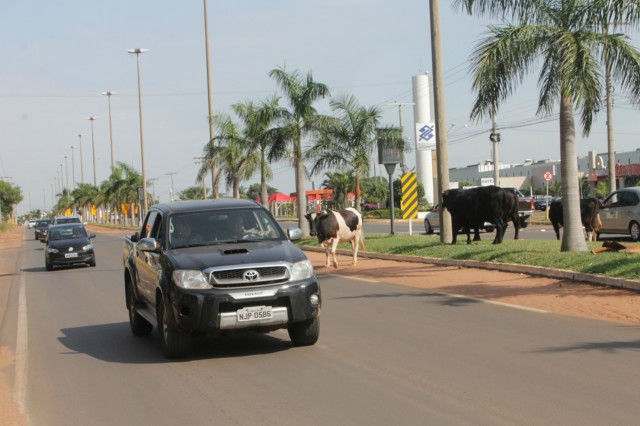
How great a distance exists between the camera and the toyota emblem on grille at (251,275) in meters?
9.24

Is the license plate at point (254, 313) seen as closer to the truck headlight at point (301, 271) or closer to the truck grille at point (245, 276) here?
the truck grille at point (245, 276)

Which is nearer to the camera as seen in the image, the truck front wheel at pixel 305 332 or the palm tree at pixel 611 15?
the truck front wheel at pixel 305 332

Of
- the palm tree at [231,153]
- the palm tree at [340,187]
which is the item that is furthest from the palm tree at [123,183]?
the palm tree at [231,153]

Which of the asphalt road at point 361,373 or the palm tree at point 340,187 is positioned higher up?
the palm tree at point 340,187

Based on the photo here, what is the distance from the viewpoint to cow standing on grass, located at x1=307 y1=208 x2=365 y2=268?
2191 cm

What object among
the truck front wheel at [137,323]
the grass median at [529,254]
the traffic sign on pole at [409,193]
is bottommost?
the truck front wheel at [137,323]

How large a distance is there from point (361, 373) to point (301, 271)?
1.63 metres

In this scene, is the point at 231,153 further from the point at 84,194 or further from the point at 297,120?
the point at 84,194

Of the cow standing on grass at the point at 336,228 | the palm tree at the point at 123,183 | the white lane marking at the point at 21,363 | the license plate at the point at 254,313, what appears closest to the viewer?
the white lane marking at the point at 21,363

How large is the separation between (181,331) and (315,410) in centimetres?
289

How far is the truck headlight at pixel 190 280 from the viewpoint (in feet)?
30.1

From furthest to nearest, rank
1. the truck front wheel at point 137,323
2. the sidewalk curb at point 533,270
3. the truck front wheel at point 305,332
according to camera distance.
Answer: the sidewalk curb at point 533,270
the truck front wheel at point 137,323
the truck front wheel at point 305,332

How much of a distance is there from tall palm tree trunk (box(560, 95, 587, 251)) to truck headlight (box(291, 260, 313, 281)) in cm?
954

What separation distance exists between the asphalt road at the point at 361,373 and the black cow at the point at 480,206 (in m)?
9.96
